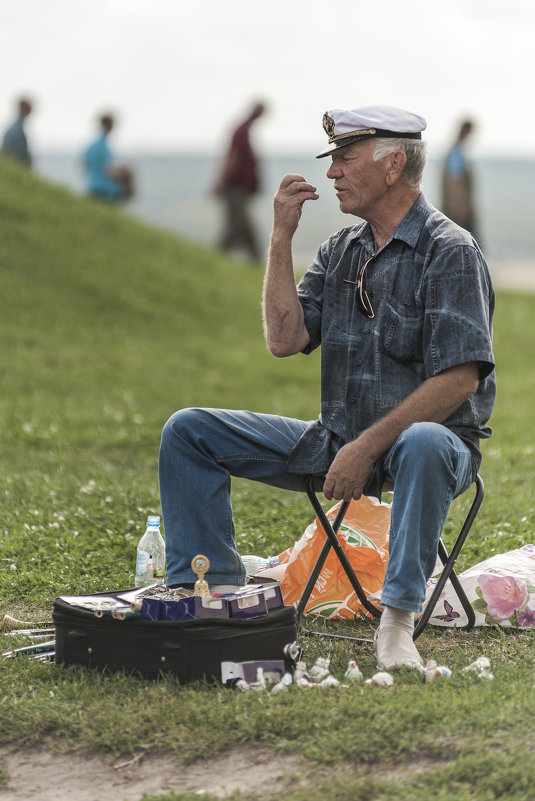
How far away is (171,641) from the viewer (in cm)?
372

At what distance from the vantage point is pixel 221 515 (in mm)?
4098

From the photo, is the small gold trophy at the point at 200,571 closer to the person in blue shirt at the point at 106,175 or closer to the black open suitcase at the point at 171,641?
the black open suitcase at the point at 171,641

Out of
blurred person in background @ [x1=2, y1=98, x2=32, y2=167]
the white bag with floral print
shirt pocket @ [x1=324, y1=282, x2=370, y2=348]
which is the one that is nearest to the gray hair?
shirt pocket @ [x1=324, y1=282, x2=370, y2=348]

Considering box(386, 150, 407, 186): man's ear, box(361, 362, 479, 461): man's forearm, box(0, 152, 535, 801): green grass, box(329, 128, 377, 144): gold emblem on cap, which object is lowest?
box(0, 152, 535, 801): green grass

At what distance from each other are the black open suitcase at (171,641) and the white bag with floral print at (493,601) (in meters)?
0.87

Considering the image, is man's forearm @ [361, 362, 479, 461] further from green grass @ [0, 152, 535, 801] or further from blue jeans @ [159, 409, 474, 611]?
green grass @ [0, 152, 535, 801]

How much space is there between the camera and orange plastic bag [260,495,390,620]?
15.2 feet

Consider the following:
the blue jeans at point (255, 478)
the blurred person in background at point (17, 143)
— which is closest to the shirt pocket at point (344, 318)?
the blue jeans at point (255, 478)

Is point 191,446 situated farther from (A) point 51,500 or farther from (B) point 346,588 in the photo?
(A) point 51,500

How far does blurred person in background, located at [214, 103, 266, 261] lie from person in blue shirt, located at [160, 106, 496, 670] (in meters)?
13.1

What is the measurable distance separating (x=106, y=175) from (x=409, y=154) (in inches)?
577

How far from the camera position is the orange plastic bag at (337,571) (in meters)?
4.63

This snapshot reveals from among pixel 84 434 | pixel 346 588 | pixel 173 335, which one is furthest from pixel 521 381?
pixel 346 588

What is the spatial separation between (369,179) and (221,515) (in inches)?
51.6
